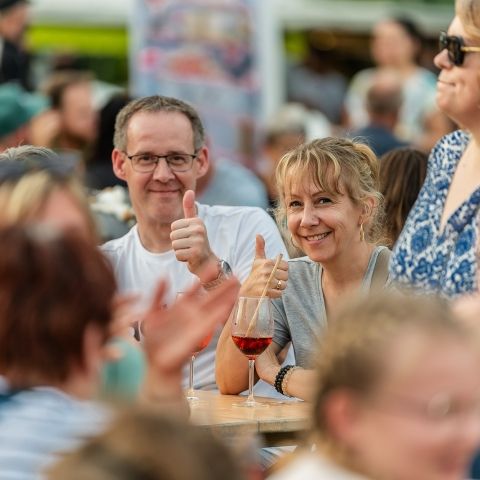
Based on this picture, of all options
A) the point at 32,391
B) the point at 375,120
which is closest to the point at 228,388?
the point at 32,391

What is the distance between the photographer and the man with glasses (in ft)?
15.8

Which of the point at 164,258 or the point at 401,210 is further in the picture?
the point at 401,210

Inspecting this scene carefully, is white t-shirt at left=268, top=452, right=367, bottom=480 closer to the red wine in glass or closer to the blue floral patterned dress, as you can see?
the blue floral patterned dress

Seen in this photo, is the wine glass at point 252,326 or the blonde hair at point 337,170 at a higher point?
the blonde hair at point 337,170

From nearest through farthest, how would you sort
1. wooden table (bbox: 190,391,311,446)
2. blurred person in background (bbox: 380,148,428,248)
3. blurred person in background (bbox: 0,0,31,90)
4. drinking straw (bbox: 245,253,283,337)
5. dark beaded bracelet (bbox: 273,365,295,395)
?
wooden table (bbox: 190,391,311,446), drinking straw (bbox: 245,253,283,337), dark beaded bracelet (bbox: 273,365,295,395), blurred person in background (bbox: 380,148,428,248), blurred person in background (bbox: 0,0,31,90)

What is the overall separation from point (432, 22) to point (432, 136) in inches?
264

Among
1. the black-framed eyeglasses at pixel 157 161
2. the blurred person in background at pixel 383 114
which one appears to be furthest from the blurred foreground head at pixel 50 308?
the blurred person in background at pixel 383 114

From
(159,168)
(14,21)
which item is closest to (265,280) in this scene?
(159,168)

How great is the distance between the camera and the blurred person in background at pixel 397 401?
216 centimetres

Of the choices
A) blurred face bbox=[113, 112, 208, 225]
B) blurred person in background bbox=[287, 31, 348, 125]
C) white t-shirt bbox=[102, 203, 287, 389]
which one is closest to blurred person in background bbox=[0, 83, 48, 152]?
blurred face bbox=[113, 112, 208, 225]

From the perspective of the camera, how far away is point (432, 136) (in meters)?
9.73

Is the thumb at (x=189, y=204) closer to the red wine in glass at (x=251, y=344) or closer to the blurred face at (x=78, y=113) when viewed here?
the red wine in glass at (x=251, y=344)

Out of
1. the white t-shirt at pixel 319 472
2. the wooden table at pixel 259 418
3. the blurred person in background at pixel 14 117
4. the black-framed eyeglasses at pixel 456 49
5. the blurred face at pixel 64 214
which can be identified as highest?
the black-framed eyeglasses at pixel 456 49

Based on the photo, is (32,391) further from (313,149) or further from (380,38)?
(380,38)
